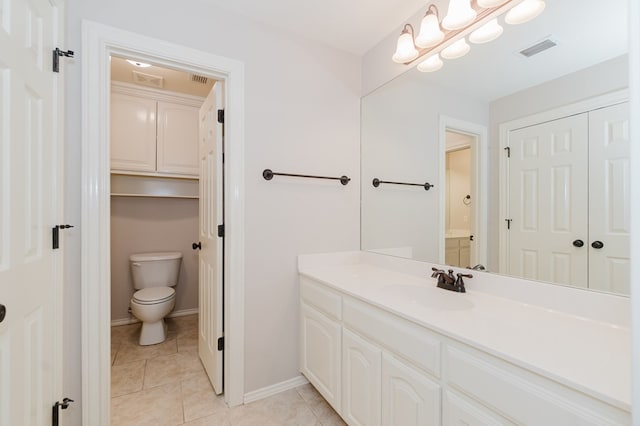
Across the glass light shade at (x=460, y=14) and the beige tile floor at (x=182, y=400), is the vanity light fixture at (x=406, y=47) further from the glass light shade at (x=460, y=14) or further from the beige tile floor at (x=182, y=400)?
the beige tile floor at (x=182, y=400)

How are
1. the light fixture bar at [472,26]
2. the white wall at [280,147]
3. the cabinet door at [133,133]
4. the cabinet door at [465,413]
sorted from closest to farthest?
the cabinet door at [465,413] → the light fixture bar at [472,26] → the white wall at [280,147] → the cabinet door at [133,133]

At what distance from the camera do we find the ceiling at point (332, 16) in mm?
1642

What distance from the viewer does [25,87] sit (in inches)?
38.3

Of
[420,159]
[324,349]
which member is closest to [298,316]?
[324,349]

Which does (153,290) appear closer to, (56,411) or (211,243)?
(211,243)

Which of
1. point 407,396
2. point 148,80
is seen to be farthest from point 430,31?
point 148,80

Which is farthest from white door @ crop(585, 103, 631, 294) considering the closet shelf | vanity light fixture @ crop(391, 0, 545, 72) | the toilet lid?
the closet shelf

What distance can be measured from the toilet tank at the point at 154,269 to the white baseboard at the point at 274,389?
5.31ft

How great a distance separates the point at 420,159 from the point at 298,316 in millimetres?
1349

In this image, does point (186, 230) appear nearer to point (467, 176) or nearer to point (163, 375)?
point (163, 375)

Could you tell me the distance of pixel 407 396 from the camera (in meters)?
1.08

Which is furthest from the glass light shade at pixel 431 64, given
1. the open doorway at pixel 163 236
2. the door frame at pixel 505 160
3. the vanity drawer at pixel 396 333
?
the vanity drawer at pixel 396 333

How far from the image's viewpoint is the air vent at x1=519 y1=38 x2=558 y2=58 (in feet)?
3.84

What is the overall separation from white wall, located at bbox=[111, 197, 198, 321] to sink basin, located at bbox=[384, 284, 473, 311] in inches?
102
